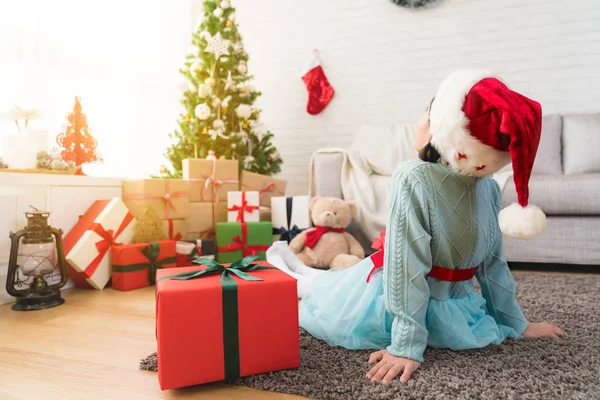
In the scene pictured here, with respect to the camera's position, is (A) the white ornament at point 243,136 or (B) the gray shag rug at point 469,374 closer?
(B) the gray shag rug at point 469,374

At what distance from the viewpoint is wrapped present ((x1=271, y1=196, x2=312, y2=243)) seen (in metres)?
2.42

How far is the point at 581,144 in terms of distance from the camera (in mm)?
2627

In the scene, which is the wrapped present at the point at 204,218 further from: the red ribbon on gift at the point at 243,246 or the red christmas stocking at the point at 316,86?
the red christmas stocking at the point at 316,86

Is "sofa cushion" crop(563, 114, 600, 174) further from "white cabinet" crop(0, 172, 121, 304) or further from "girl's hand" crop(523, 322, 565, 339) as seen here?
"white cabinet" crop(0, 172, 121, 304)

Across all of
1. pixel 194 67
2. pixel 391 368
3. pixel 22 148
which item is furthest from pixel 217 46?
pixel 391 368

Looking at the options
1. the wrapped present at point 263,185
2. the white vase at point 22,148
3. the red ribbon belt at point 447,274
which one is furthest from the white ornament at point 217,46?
the red ribbon belt at point 447,274

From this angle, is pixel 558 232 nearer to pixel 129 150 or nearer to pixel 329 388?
pixel 329 388

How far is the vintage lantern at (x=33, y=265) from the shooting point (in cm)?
157

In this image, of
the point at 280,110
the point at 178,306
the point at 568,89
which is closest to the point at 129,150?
the point at 280,110

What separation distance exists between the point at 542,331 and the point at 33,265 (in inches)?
68.3

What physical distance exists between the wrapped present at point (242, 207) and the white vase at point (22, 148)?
936 millimetres

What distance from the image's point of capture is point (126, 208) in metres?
2.06

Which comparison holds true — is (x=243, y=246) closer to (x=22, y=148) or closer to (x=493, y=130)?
(x=22, y=148)

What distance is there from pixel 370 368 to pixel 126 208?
1523mm
